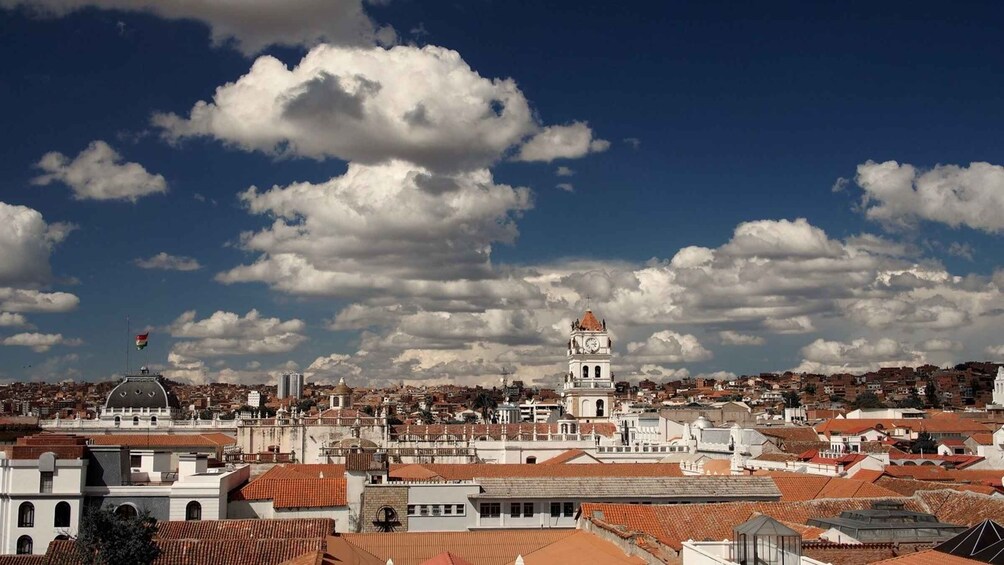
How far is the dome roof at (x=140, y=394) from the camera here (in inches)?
3548

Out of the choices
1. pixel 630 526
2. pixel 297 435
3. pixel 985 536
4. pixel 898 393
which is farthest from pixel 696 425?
pixel 898 393

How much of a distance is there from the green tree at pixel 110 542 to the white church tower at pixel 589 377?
67.9 meters

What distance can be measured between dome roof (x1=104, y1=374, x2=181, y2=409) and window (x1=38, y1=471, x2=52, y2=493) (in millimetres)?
57877

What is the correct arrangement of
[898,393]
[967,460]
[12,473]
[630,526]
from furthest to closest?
1. [898,393]
2. [967,460]
3. [12,473]
4. [630,526]

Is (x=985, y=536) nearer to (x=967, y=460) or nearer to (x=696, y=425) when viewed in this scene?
(x=967, y=460)

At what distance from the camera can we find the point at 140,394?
90750 millimetres

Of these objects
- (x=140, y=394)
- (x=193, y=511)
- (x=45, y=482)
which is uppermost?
(x=140, y=394)

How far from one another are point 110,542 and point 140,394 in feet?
230

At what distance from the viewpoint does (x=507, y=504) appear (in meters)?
37.8

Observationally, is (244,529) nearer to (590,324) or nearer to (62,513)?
(62,513)

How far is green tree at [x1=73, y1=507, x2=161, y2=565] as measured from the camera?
960 inches

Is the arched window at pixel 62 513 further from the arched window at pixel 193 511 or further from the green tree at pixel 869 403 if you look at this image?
the green tree at pixel 869 403

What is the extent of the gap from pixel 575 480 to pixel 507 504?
3122 mm

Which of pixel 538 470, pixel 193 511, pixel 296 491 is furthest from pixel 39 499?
pixel 538 470
